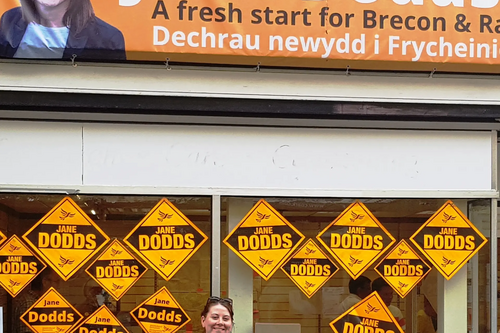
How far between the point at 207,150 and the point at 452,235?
2426mm

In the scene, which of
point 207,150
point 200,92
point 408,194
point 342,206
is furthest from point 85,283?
point 408,194

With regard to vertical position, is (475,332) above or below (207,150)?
below

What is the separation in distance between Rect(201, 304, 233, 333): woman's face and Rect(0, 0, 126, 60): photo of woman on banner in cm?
247

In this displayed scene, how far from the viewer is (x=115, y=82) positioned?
20.2ft

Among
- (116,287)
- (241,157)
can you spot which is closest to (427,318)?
(241,157)

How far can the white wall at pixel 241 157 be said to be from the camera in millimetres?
6109

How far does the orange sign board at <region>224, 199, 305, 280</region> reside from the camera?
627cm

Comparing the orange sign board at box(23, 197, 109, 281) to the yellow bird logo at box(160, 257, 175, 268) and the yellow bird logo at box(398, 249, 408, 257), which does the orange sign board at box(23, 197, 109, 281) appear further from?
the yellow bird logo at box(398, 249, 408, 257)

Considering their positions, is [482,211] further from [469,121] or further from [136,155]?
[136,155]

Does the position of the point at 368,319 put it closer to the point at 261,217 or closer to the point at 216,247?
the point at 261,217

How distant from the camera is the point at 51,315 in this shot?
6.16 metres

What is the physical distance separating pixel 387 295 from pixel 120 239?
8.27 ft

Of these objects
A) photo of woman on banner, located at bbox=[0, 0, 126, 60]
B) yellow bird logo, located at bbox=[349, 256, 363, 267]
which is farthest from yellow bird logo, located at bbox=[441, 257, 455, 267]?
photo of woman on banner, located at bbox=[0, 0, 126, 60]

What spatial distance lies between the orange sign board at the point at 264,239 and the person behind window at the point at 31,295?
1588mm
